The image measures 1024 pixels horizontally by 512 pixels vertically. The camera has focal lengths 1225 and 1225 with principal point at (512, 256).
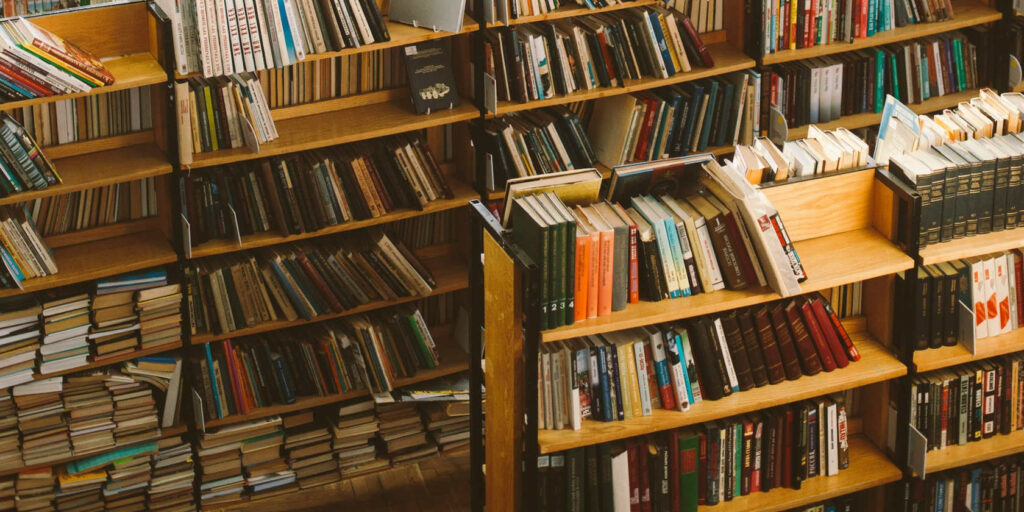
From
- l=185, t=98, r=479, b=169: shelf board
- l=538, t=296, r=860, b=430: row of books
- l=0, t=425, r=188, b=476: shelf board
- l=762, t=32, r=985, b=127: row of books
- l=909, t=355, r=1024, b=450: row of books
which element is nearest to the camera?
l=538, t=296, r=860, b=430: row of books

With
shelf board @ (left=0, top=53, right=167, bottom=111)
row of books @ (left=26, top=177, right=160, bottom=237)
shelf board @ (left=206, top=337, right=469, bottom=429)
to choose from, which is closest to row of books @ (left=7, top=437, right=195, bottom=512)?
shelf board @ (left=206, top=337, right=469, bottom=429)

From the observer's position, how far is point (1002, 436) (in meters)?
3.80

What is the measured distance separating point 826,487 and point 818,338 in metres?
0.47

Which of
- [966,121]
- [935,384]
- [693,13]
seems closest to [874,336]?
[935,384]

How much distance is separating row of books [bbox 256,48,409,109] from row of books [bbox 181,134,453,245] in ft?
0.70

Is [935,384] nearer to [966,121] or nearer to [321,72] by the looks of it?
[966,121]

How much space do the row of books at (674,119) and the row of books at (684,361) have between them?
4.91ft

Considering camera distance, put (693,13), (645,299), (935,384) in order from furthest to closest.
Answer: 1. (693,13)
2. (935,384)
3. (645,299)

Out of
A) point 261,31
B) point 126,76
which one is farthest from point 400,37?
point 126,76

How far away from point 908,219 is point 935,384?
57 cm

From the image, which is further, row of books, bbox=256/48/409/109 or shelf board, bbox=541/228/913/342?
row of books, bbox=256/48/409/109

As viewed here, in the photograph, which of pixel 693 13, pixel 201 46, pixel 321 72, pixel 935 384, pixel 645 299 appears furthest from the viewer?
pixel 693 13

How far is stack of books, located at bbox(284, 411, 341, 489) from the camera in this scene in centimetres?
482

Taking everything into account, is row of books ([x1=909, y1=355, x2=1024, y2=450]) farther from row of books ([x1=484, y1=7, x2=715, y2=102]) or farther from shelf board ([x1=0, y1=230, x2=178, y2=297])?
shelf board ([x1=0, y1=230, x2=178, y2=297])
